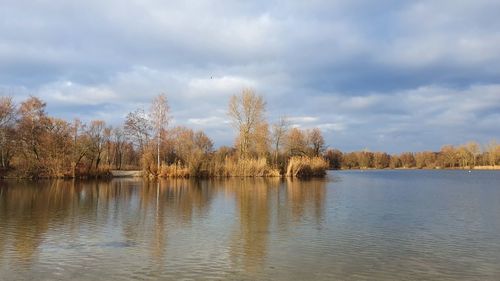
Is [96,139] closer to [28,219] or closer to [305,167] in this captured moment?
[305,167]

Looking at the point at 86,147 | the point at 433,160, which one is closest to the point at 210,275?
the point at 86,147

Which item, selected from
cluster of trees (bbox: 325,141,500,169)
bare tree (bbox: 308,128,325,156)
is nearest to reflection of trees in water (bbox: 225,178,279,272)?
bare tree (bbox: 308,128,325,156)

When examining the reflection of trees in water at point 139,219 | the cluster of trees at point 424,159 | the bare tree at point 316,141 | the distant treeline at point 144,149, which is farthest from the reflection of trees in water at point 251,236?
the cluster of trees at point 424,159

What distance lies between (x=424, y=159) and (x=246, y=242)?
13386 centimetres

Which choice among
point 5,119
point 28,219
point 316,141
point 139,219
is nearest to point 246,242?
point 139,219

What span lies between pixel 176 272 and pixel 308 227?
6013 mm

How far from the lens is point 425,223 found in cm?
1454

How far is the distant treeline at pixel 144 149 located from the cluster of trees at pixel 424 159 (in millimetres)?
56411

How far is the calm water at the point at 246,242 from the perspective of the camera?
329 inches

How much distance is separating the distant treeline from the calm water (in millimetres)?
23422

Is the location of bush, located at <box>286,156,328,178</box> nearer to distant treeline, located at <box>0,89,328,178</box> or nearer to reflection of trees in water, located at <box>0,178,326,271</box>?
distant treeline, located at <box>0,89,328,178</box>

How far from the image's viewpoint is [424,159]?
134 m

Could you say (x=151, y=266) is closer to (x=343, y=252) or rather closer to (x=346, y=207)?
(x=343, y=252)

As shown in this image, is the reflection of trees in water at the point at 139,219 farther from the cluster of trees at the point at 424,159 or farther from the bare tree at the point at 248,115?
the cluster of trees at the point at 424,159
